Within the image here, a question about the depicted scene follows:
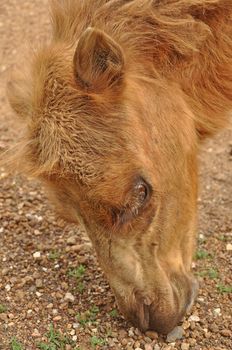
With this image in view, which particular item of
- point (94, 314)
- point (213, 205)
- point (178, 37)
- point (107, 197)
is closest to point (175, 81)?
point (178, 37)

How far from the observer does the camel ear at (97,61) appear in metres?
3.08

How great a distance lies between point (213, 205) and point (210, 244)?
0.55 metres

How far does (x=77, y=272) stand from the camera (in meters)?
4.62

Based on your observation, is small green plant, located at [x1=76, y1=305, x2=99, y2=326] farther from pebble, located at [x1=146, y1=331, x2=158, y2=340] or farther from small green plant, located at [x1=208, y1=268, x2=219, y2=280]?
small green plant, located at [x1=208, y1=268, x2=219, y2=280]

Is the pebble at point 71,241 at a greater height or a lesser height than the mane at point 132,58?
lesser

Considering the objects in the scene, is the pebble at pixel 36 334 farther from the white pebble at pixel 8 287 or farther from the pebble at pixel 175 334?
the pebble at pixel 175 334

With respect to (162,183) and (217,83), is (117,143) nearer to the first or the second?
(162,183)

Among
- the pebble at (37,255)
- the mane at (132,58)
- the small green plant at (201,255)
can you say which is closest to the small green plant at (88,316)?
the pebble at (37,255)

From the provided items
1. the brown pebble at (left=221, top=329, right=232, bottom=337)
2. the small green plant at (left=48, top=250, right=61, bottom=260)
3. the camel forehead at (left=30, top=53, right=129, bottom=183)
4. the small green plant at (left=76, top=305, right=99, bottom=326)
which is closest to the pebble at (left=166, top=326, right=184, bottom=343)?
the brown pebble at (left=221, top=329, right=232, bottom=337)

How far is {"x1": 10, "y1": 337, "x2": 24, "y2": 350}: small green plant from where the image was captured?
Result: 404 cm

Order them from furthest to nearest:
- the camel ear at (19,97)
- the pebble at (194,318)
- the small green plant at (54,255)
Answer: the small green plant at (54,255), the pebble at (194,318), the camel ear at (19,97)

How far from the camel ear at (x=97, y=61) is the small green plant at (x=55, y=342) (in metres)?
1.70

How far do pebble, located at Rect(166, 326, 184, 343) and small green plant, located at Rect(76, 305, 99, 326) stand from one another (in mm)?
503

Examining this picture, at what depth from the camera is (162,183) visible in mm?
3520
